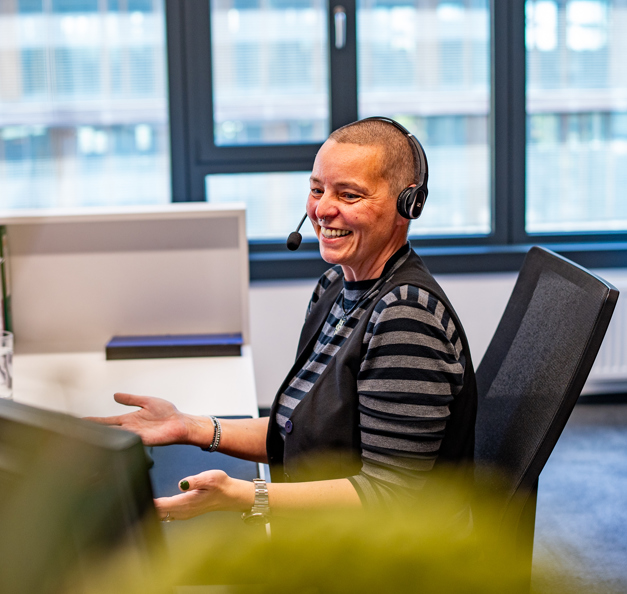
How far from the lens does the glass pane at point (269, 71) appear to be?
316 cm

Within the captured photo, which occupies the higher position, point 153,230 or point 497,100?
point 497,100

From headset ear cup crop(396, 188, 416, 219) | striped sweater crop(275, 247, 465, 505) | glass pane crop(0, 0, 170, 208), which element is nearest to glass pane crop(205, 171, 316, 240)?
glass pane crop(0, 0, 170, 208)

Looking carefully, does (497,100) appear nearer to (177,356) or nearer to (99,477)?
(177,356)

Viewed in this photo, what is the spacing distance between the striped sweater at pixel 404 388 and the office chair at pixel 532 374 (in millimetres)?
111

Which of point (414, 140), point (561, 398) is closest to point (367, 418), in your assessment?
point (561, 398)

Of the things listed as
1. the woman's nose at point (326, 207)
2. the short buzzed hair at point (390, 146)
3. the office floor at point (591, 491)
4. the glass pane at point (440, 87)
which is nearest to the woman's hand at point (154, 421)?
the woman's nose at point (326, 207)

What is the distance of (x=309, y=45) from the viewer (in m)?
3.19

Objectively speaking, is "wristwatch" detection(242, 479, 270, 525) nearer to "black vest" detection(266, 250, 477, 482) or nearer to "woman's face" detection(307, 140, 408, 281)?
"black vest" detection(266, 250, 477, 482)

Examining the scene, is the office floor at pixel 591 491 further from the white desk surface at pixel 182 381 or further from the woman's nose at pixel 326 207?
the woman's nose at pixel 326 207

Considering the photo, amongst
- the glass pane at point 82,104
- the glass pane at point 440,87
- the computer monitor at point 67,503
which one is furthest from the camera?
the glass pane at point 440,87

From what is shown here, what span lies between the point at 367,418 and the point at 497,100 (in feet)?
8.61

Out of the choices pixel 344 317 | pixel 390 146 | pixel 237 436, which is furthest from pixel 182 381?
pixel 390 146

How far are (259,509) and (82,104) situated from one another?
8.88 feet

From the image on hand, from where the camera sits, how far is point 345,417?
40.1 inches
